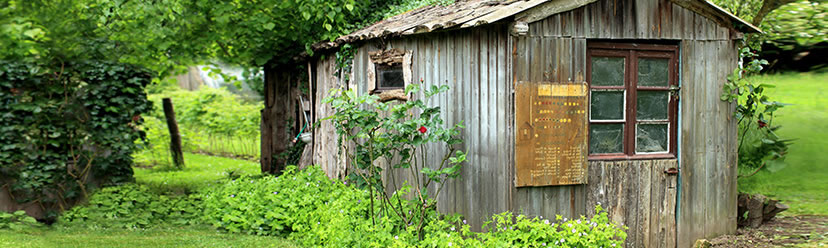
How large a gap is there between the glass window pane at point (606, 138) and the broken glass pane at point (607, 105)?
0.09 metres

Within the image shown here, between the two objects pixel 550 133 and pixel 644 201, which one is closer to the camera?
pixel 550 133

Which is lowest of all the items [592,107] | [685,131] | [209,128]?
[209,128]

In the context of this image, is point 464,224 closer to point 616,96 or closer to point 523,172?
point 523,172

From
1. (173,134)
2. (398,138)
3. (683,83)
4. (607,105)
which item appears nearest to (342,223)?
(398,138)

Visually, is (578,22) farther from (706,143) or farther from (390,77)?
(390,77)

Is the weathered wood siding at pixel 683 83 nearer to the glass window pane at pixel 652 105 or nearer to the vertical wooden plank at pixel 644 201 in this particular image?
the vertical wooden plank at pixel 644 201

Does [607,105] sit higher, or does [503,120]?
[607,105]

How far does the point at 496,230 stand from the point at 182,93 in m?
20.9

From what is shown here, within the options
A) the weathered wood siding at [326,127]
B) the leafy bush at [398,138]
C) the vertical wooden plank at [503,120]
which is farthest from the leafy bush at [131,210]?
the vertical wooden plank at [503,120]

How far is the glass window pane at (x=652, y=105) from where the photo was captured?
6918mm

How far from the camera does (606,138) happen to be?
6.80 metres

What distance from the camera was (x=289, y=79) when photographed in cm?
1245

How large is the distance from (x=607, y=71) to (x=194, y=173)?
10.4 m

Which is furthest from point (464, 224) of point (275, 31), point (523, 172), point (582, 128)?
point (275, 31)
